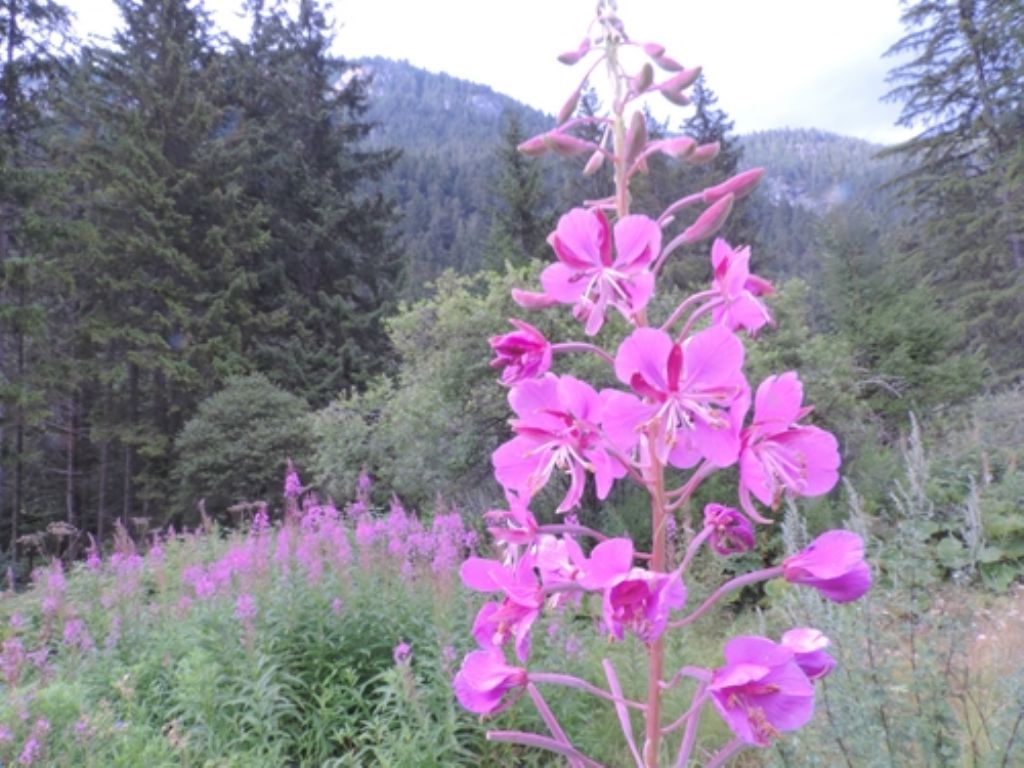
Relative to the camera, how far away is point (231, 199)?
17.0 meters

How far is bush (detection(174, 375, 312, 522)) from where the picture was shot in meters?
12.7

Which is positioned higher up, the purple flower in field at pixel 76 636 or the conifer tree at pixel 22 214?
the conifer tree at pixel 22 214

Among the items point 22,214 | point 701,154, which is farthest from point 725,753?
point 22,214

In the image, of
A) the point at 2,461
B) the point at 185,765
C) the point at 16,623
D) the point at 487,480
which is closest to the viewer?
the point at 185,765

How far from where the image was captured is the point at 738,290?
1123 millimetres

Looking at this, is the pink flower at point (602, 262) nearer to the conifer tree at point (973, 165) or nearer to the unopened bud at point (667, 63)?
the unopened bud at point (667, 63)

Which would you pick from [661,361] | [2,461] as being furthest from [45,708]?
[2,461]

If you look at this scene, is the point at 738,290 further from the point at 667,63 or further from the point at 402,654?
the point at 402,654

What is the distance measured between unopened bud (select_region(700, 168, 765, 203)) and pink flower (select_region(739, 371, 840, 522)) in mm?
369

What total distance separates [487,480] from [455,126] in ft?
389

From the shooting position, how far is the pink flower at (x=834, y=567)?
97cm

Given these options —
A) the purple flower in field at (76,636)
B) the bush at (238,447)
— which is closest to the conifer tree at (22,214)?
the bush at (238,447)

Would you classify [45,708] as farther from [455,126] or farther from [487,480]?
[455,126]

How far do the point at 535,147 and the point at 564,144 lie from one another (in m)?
0.08
